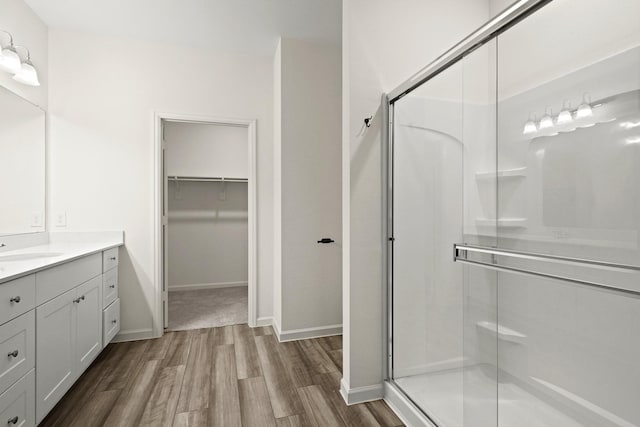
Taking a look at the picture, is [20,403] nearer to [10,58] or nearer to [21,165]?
[21,165]

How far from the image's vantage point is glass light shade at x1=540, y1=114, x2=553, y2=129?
4.16ft

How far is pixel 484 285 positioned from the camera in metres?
1.40

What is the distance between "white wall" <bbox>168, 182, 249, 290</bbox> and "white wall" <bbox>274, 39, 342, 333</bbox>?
6.48 ft

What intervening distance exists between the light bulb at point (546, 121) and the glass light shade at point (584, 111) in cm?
9

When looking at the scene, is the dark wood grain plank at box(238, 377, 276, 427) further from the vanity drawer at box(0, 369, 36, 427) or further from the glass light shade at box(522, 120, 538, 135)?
the glass light shade at box(522, 120, 538, 135)

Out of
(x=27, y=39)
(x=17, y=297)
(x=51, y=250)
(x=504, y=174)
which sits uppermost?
(x=27, y=39)

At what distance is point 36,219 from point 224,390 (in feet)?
6.72

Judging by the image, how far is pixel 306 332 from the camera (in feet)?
9.27

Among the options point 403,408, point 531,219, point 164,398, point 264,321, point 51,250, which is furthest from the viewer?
point 264,321

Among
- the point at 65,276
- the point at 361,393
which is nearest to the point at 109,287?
the point at 65,276

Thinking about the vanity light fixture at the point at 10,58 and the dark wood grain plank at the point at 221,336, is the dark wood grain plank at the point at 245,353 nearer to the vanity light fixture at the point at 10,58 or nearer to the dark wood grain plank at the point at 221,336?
the dark wood grain plank at the point at 221,336

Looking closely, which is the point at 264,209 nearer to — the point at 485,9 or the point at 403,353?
the point at 403,353

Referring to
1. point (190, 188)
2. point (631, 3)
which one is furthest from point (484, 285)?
point (190, 188)

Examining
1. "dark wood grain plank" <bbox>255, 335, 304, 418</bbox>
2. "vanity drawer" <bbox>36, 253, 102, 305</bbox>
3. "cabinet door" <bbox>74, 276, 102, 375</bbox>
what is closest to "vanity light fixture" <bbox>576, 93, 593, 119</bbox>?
"dark wood grain plank" <bbox>255, 335, 304, 418</bbox>
